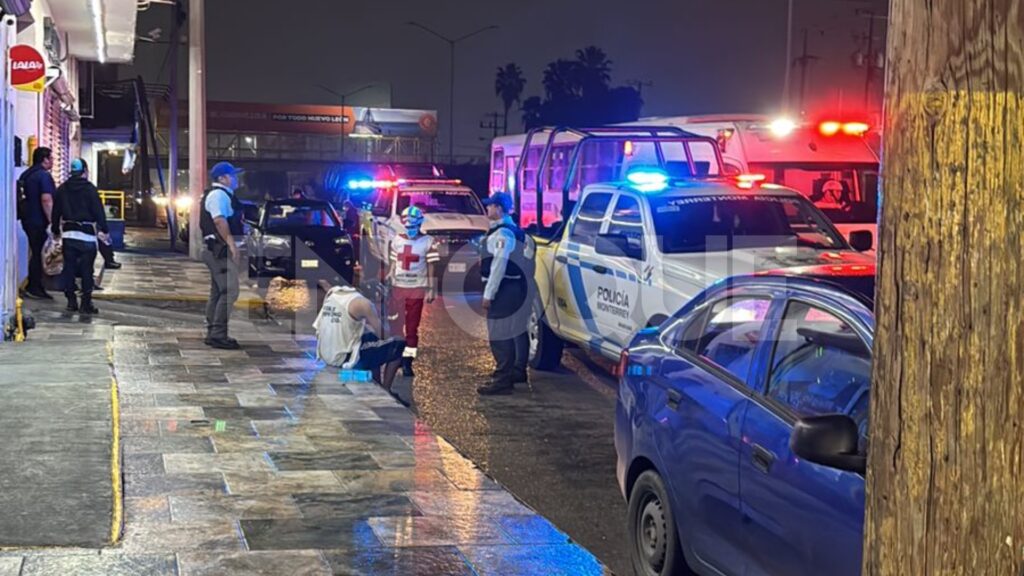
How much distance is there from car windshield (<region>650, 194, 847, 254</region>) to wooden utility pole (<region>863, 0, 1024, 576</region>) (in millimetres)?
7538

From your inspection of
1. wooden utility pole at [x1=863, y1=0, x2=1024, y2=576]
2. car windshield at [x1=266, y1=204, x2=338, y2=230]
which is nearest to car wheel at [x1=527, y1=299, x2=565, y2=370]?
wooden utility pole at [x1=863, y1=0, x2=1024, y2=576]

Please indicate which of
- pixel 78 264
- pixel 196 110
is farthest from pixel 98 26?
pixel 78 264

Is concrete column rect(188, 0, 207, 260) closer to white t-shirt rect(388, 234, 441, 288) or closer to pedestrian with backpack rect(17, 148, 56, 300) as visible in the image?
pedestrian with backpack rect(17, 148, 56, 300)

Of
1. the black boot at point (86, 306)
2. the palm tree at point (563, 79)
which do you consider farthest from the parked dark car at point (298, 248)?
the palm tree at point (563, 79)

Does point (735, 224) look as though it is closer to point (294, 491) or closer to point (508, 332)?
point (508, 332)

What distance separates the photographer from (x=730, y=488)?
4621mm

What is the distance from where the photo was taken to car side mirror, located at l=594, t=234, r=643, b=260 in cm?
1010

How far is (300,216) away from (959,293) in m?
19.7

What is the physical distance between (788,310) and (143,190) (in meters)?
43.6

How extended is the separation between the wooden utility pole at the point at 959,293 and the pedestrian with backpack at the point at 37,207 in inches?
534

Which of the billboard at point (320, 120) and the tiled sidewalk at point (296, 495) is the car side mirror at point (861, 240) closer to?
the tiled sidewalk at point (296, 495)

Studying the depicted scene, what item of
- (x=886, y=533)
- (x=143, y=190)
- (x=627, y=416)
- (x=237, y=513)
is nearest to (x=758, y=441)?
(x=627, y=416)

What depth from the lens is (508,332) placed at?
11000 mm

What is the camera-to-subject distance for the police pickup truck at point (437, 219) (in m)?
19.6
